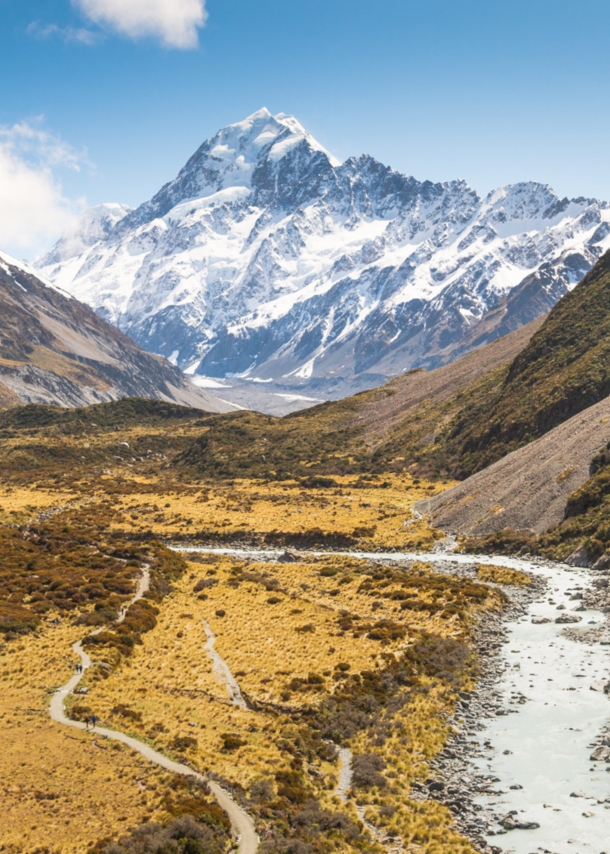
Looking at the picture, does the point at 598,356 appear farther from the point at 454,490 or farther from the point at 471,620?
the point at 471,620

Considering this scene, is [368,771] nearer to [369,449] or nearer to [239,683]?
[239,683]

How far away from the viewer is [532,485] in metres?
93.7

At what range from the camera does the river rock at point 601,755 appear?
3656 centimetres

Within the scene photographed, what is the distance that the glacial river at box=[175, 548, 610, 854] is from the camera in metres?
31.2

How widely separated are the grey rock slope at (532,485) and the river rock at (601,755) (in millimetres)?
50365

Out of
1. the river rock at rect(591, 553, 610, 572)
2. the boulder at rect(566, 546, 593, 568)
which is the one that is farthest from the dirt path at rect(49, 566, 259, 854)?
the boulder at rect(566, 546, 593, 568)

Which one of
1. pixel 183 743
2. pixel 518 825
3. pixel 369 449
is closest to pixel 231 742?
pixel 183 743

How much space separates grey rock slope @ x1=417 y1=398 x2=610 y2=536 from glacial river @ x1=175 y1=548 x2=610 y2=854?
28322 mm

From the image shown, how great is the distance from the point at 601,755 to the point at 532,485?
5934cm

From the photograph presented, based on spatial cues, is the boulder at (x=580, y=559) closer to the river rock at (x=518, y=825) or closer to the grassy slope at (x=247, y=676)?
the grassy slope at (x=247, y=676)

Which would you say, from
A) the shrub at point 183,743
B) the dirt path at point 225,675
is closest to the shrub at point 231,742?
the shrub at point 183,743

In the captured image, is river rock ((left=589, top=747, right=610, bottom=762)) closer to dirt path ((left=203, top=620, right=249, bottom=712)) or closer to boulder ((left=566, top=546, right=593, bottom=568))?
dirt path ((left=203, top=620, right=249, bottom=712))

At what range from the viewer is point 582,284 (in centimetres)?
17238

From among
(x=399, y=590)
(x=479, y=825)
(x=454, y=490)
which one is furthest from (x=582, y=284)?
(x=479, y=825)
